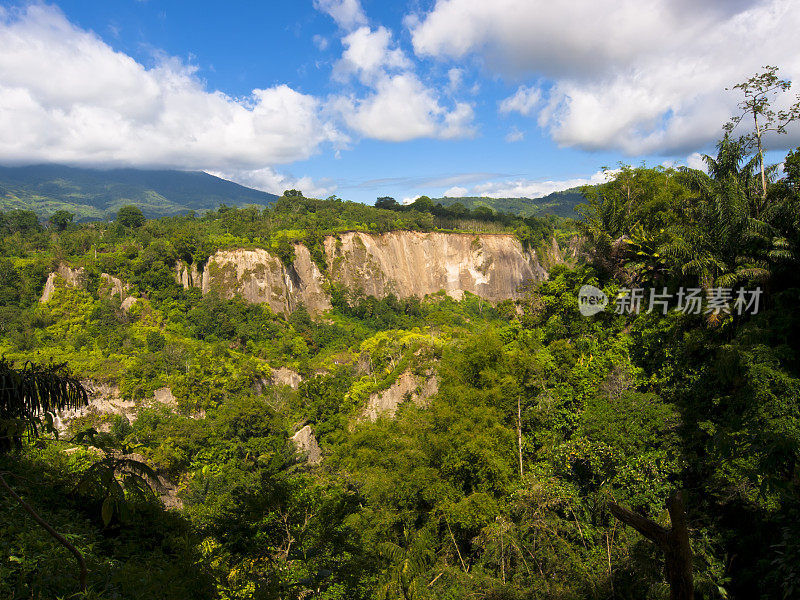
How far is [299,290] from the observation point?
174 feet

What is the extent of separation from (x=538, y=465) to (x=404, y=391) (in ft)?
62.1

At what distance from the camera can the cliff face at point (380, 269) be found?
47.5m

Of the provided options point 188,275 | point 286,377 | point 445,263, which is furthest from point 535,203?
point 286,377

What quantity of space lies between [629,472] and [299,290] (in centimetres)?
4715

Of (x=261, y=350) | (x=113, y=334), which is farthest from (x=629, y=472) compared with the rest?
(x=113, y=334)

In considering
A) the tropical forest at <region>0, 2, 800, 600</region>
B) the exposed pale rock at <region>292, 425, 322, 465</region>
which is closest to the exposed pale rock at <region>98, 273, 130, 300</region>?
the tropical forest at <region>0, 2, 800, 600</region>

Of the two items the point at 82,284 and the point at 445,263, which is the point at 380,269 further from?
the point at 82,284

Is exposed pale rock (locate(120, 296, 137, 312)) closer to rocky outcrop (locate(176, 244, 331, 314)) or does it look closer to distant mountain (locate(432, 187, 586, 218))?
rocky outcrop (locate(176, 244, 331, 314))

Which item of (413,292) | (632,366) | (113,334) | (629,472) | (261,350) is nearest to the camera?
(629,472)

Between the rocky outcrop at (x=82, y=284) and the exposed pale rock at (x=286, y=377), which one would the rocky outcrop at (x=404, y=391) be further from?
the rocky outcrop at (x=82, y=284)

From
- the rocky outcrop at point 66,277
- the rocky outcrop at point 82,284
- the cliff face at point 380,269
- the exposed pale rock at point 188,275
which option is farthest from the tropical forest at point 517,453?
the cliff face at point 380,269

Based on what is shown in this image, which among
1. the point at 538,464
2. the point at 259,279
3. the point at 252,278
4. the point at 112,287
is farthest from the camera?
the point at 259,279

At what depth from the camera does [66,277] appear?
133 ft

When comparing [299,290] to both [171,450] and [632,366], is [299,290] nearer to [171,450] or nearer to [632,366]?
[171,450]
